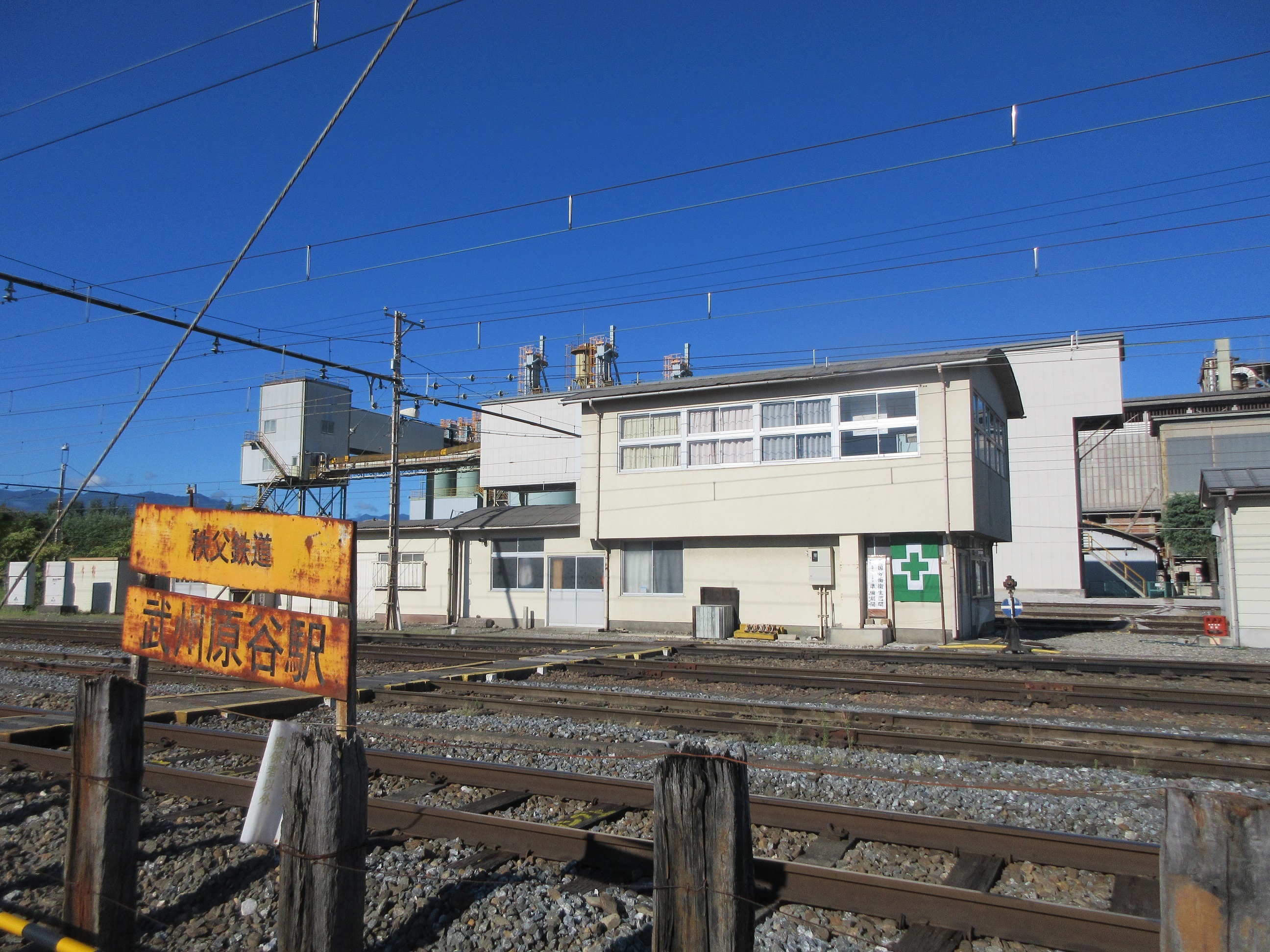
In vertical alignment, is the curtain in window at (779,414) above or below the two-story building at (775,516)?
above

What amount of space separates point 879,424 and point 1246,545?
844cm

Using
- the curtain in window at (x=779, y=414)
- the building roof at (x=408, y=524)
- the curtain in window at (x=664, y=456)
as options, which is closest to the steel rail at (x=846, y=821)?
the curtain in window at (x=779, y=414)

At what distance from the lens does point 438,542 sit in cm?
2852

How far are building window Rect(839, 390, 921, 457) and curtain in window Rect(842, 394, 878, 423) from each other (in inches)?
0.5

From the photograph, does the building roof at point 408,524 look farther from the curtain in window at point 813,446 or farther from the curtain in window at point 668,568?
the curtain in window at point 813,446

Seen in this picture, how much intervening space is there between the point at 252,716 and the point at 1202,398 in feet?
181

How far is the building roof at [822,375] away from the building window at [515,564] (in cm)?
495

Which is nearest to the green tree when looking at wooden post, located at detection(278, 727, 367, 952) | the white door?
the white door

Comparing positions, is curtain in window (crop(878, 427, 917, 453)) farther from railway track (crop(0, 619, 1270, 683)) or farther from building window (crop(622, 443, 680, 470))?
building window (crop(622, 443, 680, 470))

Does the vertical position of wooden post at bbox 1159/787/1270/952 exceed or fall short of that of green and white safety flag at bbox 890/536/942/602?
it falls short

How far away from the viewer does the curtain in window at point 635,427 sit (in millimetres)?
25266

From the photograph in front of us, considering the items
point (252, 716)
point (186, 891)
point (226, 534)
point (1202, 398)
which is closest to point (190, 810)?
point (186, 891)

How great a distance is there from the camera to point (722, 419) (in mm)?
24125

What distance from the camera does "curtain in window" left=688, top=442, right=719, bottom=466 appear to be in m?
24.1
